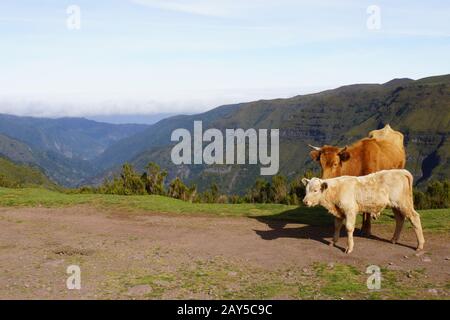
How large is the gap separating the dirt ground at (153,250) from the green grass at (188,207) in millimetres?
1570

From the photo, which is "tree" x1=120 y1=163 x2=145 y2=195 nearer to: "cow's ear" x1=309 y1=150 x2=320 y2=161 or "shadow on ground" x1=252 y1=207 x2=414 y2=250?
"shadow on ground" x1=252 y1=207 x2=414 y2=250

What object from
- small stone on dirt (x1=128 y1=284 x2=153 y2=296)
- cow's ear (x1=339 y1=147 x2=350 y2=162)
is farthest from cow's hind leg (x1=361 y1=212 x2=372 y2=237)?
small stone on dirt (x1=128 y1=284 x2=153 y2=296)

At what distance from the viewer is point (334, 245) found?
15.8 m

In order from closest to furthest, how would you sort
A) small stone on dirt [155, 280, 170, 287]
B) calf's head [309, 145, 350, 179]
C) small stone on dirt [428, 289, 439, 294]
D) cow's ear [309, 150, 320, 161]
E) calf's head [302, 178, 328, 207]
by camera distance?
small stone on dirt [428, 289, 439, 294], small stone on dirt [155, 280, 170, 287], calf's head [302, 178, 328, 207], calf's head [309, 145, 350, 179], cow's ear [309, 150, 320, 161]

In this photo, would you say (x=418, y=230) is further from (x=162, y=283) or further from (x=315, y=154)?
(x=162, y=283)

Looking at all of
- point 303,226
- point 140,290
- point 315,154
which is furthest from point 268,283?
point 303,226

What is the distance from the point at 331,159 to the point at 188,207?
9085mm

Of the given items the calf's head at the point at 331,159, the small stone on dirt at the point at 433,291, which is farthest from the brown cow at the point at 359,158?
the small stone on dirt at the point at 433,291

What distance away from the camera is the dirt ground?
40.5ft

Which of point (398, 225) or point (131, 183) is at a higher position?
point (398, 225)

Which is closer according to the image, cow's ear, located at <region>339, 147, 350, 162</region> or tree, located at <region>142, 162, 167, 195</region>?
cow's ear, located at <region>339, 147, 350, 162</region>

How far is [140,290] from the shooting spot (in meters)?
11.7

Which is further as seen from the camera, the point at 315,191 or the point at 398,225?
the point at 398,225

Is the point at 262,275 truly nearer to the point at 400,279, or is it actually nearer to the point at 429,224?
the point at 400,279
